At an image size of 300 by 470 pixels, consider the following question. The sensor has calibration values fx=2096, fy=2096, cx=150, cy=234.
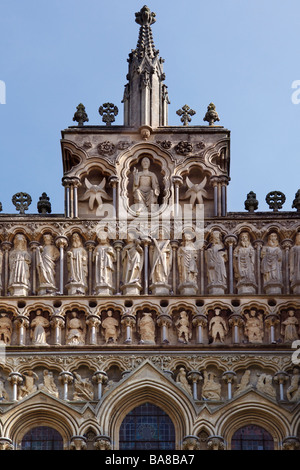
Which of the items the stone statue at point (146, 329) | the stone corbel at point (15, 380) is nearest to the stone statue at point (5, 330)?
the stone corbel at point (15, 380)

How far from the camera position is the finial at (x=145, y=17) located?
2991 centimetres

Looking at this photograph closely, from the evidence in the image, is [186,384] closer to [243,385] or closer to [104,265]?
[243,385]

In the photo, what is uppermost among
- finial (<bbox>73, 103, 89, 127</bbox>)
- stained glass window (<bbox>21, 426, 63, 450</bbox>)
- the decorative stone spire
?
the decorative stone spire

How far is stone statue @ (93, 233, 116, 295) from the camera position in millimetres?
27422

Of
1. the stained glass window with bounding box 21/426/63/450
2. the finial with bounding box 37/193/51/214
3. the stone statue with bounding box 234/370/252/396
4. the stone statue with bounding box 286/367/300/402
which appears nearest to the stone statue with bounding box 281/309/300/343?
the stone statue with bounding box 286/367/300/402

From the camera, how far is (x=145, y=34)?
2970 cm

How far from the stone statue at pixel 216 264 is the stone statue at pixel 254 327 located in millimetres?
506

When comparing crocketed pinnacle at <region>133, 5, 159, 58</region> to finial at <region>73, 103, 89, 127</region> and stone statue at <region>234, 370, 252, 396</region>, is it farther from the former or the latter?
stone statue at <region>234, 370, 252, 396</region>

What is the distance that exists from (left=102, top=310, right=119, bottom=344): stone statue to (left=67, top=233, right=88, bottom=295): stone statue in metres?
0.56

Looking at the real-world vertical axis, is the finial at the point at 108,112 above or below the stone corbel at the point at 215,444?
above

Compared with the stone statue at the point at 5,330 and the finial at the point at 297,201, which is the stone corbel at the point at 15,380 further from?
the finial at the point at 297,201

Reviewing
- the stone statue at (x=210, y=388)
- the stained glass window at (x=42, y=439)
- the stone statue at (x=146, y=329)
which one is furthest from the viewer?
the stone statue at (x=146, y=329)

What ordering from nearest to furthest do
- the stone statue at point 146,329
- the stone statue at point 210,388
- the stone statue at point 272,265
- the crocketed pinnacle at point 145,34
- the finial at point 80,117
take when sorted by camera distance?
the stone statue at point 210,388
the stone statue at point 146,329
the stone statue at point 272,265
the finial at point 80,117
the crocketed pinnacle at point 145,34

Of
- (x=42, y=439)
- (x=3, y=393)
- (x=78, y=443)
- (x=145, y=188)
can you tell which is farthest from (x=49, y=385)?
(x=145, y=188)
